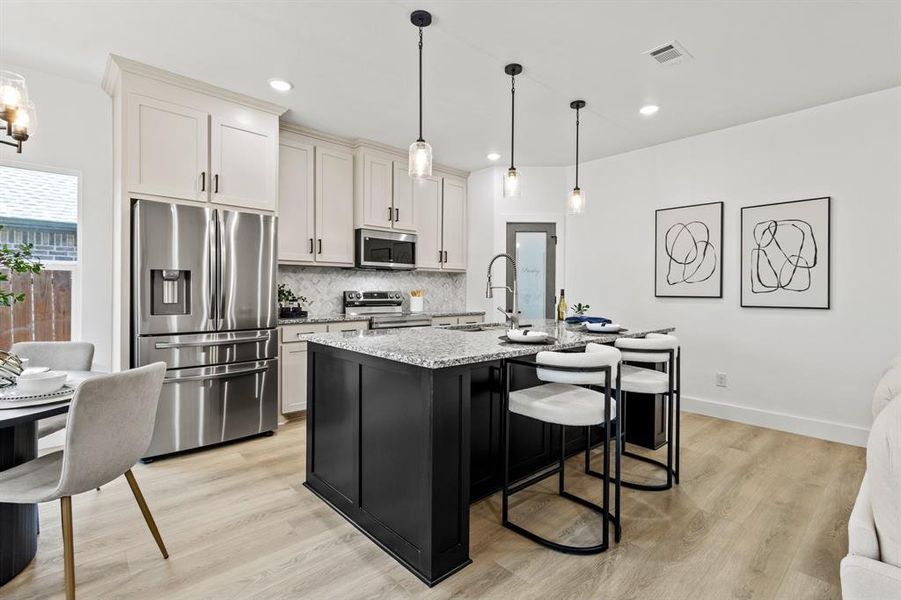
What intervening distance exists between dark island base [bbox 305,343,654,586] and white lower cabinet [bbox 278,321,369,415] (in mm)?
1332

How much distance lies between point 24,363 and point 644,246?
16.3 feet

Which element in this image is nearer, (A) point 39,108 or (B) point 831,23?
(B) point 831,23

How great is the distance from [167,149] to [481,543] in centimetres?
330

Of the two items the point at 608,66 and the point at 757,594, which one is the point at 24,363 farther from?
the point at 608,66

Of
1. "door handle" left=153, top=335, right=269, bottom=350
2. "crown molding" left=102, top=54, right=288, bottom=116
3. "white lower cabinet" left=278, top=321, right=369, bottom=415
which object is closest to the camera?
"crown molding" left=102, top=54, right=288, bottom=116

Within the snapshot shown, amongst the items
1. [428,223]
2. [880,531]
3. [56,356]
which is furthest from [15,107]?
[428,223]

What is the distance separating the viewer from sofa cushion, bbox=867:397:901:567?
1.01 metres

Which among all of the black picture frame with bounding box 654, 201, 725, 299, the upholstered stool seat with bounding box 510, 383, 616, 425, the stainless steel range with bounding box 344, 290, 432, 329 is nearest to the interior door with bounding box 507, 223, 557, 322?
the black picture frame with bounding box 654, 201, 725, 299

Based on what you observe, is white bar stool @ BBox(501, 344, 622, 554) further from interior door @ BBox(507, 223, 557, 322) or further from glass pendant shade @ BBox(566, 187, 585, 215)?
interior door @ BBox(507, 223, 557, 322)

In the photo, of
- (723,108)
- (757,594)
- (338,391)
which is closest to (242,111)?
(338,391)

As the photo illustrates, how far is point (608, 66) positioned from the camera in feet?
9.89

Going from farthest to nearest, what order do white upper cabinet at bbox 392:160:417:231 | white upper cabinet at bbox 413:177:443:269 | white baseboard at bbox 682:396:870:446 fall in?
white upper cabinet at bbox 413:177:443:269
white upper cabinet at bbox 392:160:417:231
white baseboard at bbox 682:396:870:446

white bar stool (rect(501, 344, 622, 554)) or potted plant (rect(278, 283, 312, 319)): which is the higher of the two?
potted plant (rect(278, 283, 312, 319))

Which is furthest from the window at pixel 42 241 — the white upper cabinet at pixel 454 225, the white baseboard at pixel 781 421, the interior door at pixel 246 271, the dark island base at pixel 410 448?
the white baseboard at pixel 781 421
